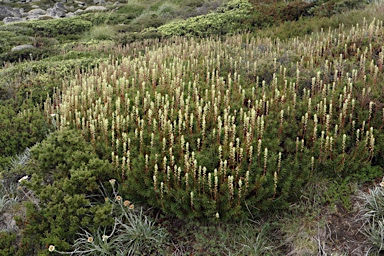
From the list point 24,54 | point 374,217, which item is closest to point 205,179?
point 374,217

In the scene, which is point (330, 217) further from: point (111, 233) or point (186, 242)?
point (111, 233)

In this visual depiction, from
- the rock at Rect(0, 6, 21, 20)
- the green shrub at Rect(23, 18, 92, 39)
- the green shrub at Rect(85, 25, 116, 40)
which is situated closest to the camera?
the green shrub at Rect(85, 25, 116, 40)

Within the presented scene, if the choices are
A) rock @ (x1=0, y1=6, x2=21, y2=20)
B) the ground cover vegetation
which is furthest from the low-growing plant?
rock @ (x1=0, y1=6, x2=21, y2=20)

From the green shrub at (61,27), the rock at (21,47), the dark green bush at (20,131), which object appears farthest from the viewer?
the green shrub at (61,27)

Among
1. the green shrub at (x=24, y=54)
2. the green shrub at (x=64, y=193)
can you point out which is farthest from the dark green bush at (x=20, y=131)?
the green shrub at (x=24, y=54)

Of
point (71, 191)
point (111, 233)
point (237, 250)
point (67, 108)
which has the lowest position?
point (237, 250)

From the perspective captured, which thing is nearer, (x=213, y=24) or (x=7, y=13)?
(x=213, y=24)

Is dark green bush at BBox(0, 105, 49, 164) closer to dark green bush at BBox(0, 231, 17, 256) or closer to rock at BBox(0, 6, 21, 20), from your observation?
dark green bush at BBox(0, 231, 17, 256)

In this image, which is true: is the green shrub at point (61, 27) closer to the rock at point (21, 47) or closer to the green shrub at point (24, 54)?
the rock at point (21, 47)

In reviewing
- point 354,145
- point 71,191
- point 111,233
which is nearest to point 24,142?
point 71,191

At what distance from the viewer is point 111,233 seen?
410cm

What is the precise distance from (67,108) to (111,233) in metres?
3.21

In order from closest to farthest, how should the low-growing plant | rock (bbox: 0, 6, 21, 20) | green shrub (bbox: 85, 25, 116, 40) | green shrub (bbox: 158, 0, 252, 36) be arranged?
the low-growing plant, green shrub (bbox: 158, 0, 252, 36), green shrub (bbox: 85, 25, 116, 40), rock (bbox: 0, 6, 21, 20)

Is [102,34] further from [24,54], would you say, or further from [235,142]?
[235,142]
